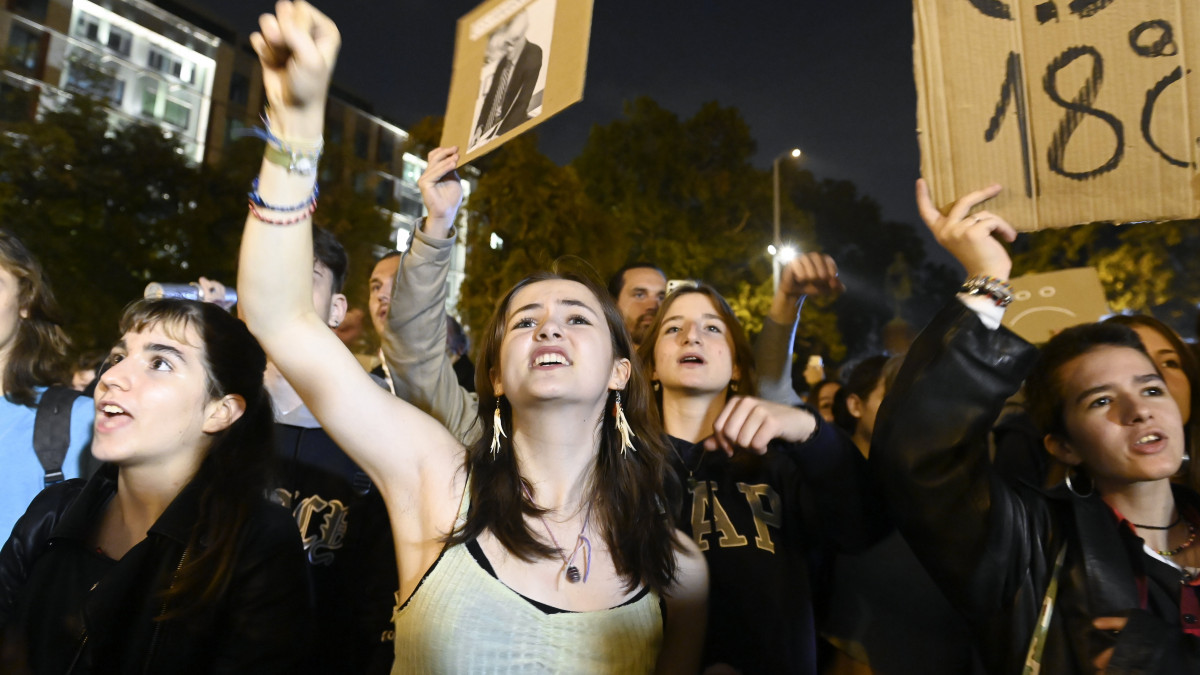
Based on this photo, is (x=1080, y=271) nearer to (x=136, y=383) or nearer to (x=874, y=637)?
(x=874, y=637)

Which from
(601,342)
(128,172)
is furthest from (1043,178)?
(128,172)

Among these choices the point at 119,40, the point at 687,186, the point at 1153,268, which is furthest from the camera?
the point at 119,40

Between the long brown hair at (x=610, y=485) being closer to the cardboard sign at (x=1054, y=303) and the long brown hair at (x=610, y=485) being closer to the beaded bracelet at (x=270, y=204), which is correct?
the beaded bracelet at (x=270, y=204)

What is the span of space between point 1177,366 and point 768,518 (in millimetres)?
1810

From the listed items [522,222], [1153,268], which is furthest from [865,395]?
[1153,268]

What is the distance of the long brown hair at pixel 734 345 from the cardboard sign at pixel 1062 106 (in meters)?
1.25

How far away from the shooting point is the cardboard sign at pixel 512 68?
8.52ft

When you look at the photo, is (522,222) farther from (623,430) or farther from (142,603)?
(142,603)

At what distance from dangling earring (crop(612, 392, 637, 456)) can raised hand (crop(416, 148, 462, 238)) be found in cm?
85

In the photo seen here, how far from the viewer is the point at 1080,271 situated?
4.32 metres

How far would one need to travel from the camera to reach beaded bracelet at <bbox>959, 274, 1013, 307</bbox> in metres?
1.99

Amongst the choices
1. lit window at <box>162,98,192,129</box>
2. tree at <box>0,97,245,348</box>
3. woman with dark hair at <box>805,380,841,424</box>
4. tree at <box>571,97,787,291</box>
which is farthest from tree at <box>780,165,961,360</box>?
lit window at <box>162,98,192,129</box>

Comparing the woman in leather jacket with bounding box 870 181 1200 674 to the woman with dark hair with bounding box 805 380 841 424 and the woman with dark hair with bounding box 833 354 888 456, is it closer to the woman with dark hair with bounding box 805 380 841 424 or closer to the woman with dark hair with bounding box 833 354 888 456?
the woman with dark hair with bounding box 833 354 888 456

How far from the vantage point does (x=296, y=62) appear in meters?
1.72
